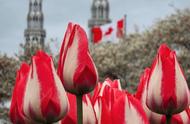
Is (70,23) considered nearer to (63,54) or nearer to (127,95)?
(63,54)

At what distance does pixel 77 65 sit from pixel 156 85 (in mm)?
217

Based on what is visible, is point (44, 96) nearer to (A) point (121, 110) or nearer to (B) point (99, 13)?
(A) point (121, 110)

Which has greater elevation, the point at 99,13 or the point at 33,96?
the point at 33,96

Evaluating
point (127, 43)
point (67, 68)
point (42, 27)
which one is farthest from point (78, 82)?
point (42, 27)

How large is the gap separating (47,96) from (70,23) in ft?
0.79

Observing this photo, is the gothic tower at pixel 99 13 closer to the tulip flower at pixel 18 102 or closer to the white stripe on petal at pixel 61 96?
the tulip flower at pixel 18 102

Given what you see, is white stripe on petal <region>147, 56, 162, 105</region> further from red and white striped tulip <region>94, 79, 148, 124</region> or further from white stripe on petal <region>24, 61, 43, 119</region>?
white stripe on petal <region>24, 61, 43, 119</region>

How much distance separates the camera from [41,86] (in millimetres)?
1653

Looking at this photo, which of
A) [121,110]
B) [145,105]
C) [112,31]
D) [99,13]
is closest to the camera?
[121,110]

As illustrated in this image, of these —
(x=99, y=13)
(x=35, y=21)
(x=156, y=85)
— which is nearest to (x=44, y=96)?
(x=156, y=85)

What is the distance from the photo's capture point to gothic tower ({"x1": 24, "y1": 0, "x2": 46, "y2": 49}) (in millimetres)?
101938

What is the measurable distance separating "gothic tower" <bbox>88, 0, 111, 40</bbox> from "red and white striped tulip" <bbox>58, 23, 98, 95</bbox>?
309 feet

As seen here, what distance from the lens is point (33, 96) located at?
1651 millimetres

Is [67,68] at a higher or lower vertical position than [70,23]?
lower
